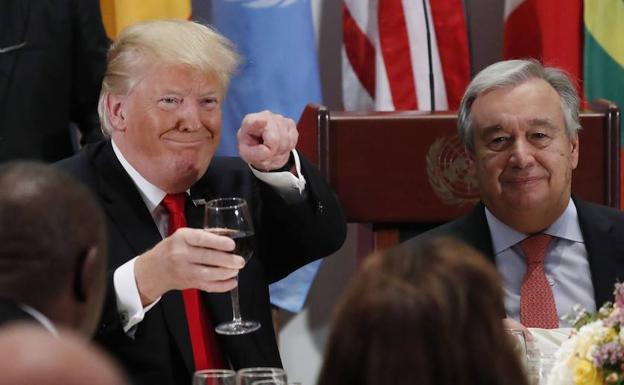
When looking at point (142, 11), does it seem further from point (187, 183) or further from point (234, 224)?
point (234, 224)

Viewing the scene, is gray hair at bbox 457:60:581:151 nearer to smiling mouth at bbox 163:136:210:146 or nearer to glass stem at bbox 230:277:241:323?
smiling mouth at bbox 163:136:210:146

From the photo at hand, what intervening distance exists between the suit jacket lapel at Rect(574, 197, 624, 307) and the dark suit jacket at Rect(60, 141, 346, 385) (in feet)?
2.25

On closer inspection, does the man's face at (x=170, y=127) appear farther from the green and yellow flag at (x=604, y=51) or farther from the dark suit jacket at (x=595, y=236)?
the green and yellow flag at (x=604, y=51)

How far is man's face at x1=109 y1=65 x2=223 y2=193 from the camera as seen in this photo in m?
3.09

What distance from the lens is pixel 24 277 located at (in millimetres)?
1485

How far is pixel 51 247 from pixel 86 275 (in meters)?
0.05

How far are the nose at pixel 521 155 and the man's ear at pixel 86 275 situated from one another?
2018mm

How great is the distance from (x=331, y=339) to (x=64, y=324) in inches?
12.3

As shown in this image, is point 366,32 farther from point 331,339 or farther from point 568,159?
point 331,339

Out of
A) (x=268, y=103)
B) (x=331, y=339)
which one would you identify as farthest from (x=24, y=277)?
(x=268, y=103)

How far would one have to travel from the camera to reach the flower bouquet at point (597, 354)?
2168 millimetres

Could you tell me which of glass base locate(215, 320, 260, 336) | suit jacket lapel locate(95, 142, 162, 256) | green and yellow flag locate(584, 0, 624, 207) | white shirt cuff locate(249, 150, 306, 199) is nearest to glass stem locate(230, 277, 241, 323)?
glass base locate(215, 320, 260, 336)

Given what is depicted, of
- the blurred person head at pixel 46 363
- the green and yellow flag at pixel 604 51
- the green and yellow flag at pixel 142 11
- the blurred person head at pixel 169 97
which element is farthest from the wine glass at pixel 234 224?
the green and yellow flag at pixel 604 51

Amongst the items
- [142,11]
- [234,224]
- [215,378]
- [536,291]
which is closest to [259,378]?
[215,378]
